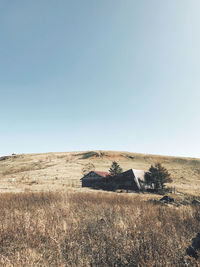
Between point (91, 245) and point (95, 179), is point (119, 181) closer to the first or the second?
point (95, 179)

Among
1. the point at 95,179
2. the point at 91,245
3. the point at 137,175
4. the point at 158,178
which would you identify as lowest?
the point at 95,179

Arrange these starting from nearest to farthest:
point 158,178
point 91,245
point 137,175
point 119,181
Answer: point 91,245 → point 137,175 → point 119,181 → point 158,178

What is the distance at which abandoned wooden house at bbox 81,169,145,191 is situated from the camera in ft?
114

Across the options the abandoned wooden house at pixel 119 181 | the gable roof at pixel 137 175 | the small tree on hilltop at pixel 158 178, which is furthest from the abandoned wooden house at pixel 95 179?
the small tree on hilltop at pixel 158 178

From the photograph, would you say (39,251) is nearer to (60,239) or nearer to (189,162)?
(60,239)

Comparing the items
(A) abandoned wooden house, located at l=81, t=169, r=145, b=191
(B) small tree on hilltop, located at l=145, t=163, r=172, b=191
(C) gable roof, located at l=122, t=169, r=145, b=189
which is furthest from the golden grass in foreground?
(B) small tree on hilltop, located at l=145, t=163, r=172, b=191

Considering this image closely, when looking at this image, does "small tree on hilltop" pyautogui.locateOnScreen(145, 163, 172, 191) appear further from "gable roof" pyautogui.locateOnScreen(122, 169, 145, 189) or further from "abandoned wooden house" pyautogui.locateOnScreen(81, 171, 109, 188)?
"abandoned wooden house" pyautogui.locateOnScreen(81, 171, 109, 188)

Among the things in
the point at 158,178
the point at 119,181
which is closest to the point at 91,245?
the point at 119,181

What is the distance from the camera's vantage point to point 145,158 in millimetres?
85188

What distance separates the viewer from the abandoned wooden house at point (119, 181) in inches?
1367

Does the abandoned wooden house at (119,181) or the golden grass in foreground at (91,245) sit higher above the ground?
the golden grass in foreground at (91,245)

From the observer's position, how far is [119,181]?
36.4 meters

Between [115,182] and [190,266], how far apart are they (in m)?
34.7

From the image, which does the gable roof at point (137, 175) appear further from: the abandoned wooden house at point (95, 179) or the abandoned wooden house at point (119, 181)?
the abandoned wooden house at point (95, 179)
